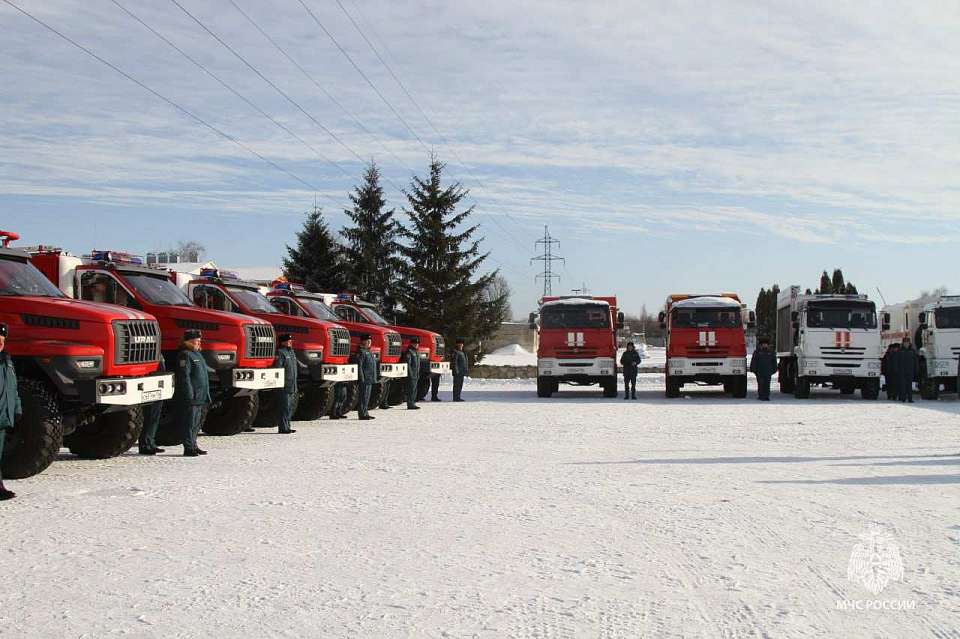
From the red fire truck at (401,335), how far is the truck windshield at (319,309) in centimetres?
84

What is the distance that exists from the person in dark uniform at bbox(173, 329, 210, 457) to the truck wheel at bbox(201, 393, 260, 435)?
2.54 meters

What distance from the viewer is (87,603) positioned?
5648 mm

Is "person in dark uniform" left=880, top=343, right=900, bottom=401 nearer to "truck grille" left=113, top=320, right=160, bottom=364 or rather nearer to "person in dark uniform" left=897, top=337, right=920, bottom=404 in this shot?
"person in dark uniform" left=897, top=337, right=920, bottom=404

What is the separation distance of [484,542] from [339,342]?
1207 centimetres

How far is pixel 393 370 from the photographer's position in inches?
883

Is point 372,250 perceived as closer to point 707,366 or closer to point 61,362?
point 707,366

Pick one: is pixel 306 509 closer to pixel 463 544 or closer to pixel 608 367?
pixel 463 544

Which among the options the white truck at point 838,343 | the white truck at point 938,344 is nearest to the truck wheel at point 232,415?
the white truck at point 838,343

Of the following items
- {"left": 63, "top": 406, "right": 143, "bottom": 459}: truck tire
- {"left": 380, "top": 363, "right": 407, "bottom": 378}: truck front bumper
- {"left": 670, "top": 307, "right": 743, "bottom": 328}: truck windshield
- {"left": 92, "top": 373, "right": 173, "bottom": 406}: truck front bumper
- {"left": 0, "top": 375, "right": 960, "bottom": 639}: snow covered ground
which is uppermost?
{"left": 670, "top": 307, "right": 743, "bottom": 328}: truck windshield

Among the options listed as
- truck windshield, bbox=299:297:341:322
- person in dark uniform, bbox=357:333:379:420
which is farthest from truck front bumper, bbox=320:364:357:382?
truck windshield, bbox=299:297:341:322

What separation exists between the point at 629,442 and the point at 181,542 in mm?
8984

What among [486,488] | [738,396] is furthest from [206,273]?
[738,396]

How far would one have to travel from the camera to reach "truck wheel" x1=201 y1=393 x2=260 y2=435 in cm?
1563

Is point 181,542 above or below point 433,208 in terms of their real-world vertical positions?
below
